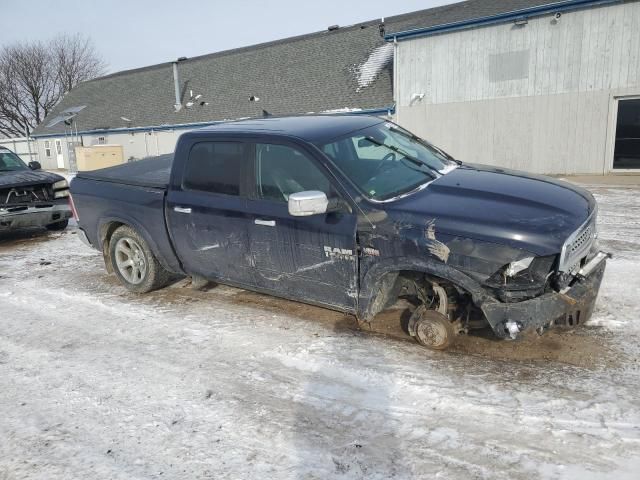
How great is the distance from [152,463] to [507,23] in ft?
53.0

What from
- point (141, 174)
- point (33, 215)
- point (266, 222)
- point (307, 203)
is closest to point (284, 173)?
point (266, 222)

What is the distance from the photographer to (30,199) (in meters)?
8.47

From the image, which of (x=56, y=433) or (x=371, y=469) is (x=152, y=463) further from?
(x=371, y=469)

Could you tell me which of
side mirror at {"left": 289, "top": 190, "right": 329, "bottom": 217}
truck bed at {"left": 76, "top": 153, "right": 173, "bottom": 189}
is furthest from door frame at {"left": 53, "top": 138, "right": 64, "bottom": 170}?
side mirror at {"left": 289, "top": 190, "right": 329, "bottom": 217}

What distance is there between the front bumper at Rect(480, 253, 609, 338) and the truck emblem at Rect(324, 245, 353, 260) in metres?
1.04

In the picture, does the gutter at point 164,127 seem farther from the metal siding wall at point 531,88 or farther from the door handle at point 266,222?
the door handle at point 266,222

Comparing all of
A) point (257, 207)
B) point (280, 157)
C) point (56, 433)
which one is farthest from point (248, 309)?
point (56, 433)

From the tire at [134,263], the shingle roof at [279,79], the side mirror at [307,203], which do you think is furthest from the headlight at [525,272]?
the shingle roof at [279,79]

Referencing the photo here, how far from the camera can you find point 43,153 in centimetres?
3409

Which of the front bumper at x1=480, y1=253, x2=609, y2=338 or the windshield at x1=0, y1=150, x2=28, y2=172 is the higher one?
the windshield at x1=0, y1=150, x2=28, y2=172

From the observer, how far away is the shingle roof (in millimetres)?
19938

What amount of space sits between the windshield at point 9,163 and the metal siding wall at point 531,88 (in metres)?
12.6

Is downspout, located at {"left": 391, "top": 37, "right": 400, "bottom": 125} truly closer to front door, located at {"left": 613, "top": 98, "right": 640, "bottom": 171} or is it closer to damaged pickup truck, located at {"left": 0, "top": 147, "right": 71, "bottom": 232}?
front door, located at {"left": 613, "top": 98, "right": 640, "bottom": 171}

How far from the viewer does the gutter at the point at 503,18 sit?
13.9 meters
